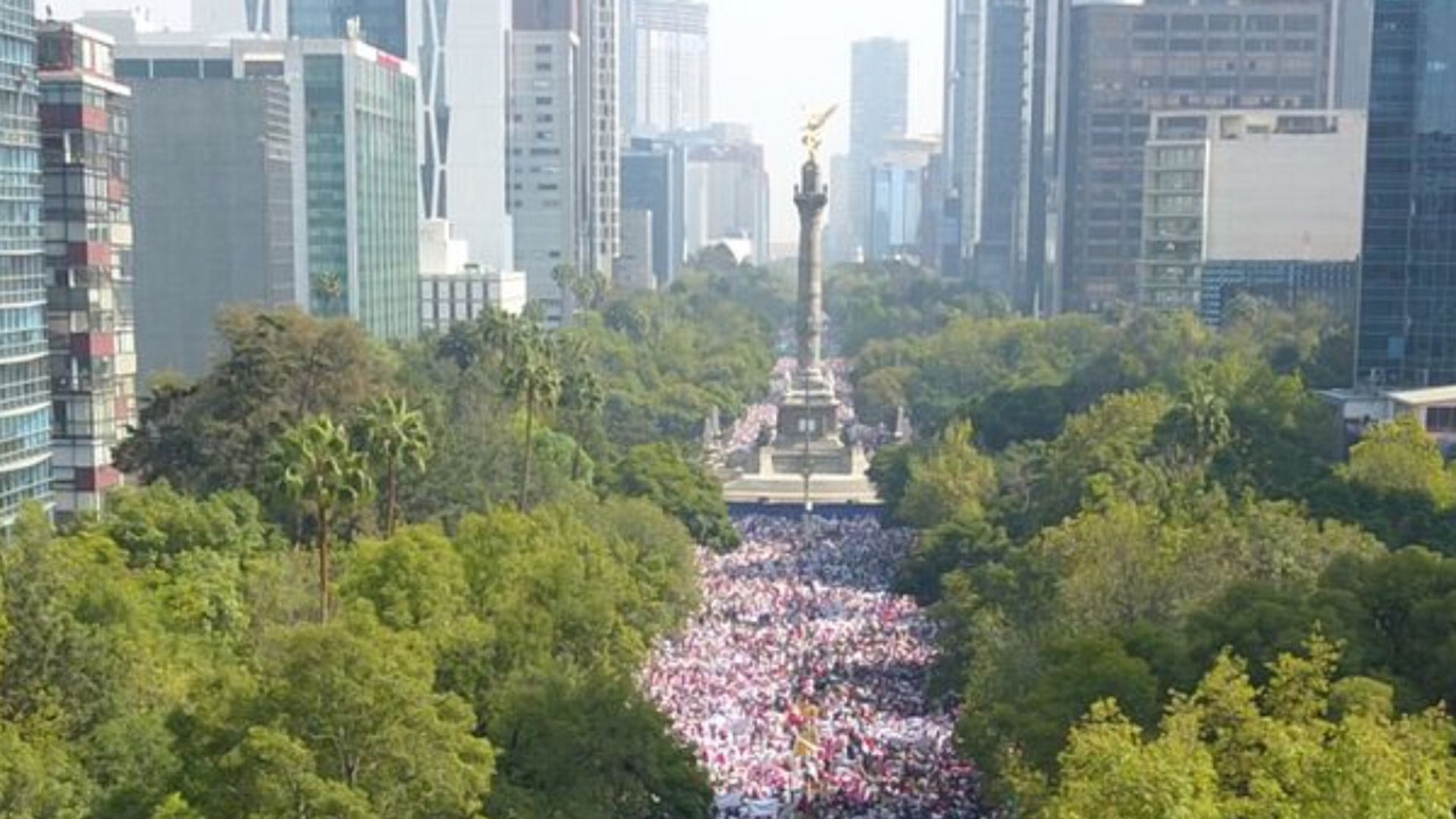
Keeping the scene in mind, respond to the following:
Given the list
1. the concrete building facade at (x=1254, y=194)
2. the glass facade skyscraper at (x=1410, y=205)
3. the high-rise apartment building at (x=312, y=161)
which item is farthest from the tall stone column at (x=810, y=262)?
the glass facade skyscraper at (x=1410, y=205)

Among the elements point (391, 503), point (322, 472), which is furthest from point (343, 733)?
point (391, 503)

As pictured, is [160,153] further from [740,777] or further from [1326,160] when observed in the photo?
[1326,160]

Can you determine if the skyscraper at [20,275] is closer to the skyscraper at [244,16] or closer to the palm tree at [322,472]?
the palm tree at [322,472]

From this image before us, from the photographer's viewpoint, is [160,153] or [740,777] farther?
[160,153]

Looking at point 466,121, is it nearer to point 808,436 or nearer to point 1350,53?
point 808,436

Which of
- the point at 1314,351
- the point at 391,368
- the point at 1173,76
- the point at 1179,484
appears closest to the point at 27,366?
the point at 391,368

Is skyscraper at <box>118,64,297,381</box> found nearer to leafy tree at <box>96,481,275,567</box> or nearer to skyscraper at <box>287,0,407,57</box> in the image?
leafy tree at <box>96,481,275,567</box>
